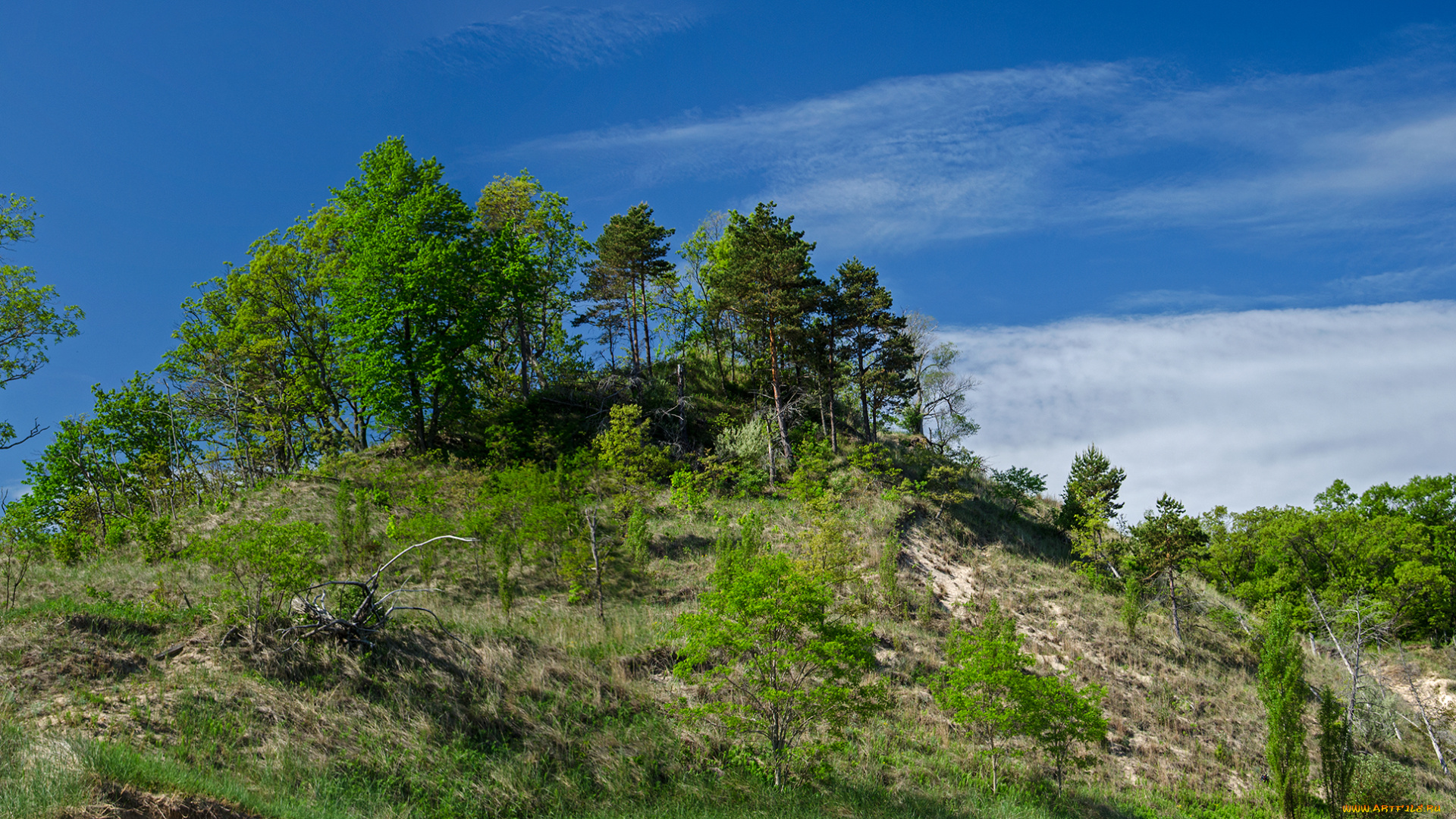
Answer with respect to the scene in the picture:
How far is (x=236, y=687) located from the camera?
11.5 meters

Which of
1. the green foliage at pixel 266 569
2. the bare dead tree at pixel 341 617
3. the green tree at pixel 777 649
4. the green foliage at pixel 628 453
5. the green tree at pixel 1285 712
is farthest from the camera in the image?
the green foliage at pixel 628 453

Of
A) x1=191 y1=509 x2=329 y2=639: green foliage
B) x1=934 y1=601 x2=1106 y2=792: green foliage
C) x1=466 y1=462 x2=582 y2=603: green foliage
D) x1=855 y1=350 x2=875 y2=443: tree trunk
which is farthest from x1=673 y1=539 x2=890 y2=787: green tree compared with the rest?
x1=855 y1=350 x2=875 y2=443: tree trunk

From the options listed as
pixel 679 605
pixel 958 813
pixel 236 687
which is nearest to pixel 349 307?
pixel 679 605

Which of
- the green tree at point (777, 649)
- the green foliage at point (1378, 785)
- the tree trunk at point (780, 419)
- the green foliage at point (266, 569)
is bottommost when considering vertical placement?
the green foliage at point (1378, 785)

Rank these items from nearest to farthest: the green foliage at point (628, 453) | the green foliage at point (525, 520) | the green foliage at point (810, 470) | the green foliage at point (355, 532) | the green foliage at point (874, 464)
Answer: the green foliage at point (355, 532), the green foliage at point (525, 520), the green foliage at point (628, 453), the green foliage at point (810, 470), the green foliage at point (874, 464)

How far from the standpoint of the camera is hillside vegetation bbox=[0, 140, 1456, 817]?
1188cm

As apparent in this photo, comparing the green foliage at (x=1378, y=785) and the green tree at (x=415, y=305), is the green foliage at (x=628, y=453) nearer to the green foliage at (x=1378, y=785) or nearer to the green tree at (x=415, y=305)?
the green tree at (x=415, y=305)

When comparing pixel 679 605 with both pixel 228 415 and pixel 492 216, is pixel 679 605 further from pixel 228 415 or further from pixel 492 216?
pixel 492 216

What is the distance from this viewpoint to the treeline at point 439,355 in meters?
31.2

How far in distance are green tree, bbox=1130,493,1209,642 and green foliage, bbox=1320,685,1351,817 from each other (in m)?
7.41

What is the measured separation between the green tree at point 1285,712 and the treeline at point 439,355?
18391 mm

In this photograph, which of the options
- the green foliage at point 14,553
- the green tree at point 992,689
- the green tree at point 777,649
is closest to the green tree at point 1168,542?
the green tree at point 992,689

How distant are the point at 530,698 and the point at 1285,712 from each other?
19334 millimetres

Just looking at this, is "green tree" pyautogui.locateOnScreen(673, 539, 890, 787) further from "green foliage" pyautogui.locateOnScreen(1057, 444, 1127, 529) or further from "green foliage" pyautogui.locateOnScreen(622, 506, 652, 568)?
"green foliage" pyautogui.locateOnScreen(1057, 444, 1127, 529)
